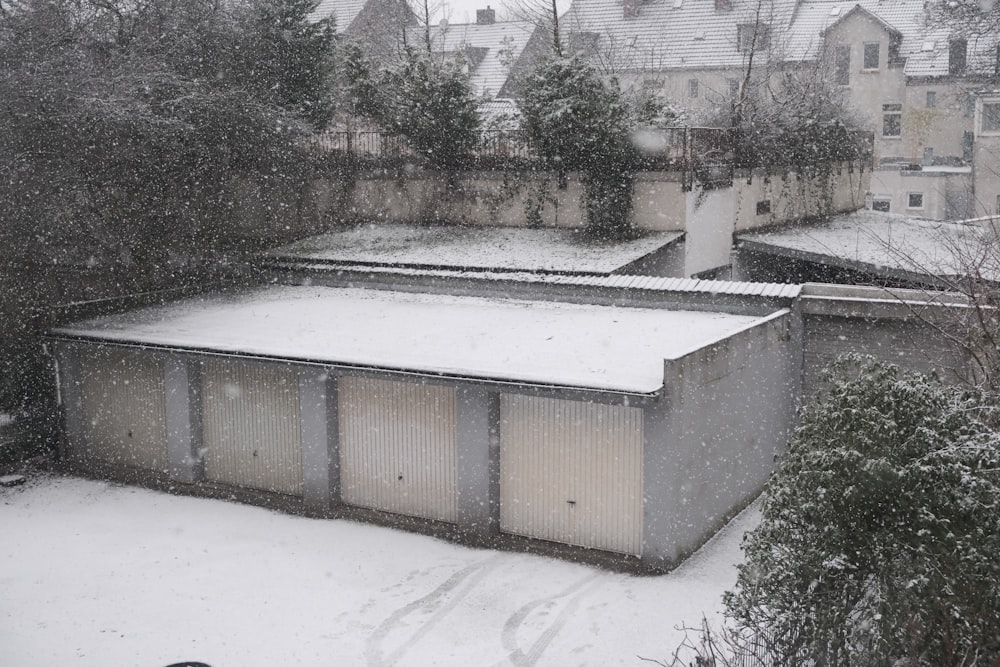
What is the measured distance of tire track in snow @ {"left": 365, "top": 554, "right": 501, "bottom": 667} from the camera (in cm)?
988

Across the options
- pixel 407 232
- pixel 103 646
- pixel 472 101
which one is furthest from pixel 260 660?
pixel 472 101

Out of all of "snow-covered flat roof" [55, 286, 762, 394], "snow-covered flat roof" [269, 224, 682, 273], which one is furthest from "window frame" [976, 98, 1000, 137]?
"snow-covered flat roof" [55, 286, 762, 394]

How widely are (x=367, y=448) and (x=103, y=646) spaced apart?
14.8 ft

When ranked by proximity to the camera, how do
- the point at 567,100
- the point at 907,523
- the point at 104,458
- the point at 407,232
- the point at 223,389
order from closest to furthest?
the point at 907,523 < the point at 223,389 < the point at 104,458 < the point at 567,100 < the point at 407,232

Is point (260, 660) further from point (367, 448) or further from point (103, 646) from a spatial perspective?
point (367, 448)

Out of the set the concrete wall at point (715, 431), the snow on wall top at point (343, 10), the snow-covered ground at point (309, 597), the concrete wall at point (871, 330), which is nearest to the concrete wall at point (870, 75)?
the snow on wall top at point (343, 10)

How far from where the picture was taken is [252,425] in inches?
570

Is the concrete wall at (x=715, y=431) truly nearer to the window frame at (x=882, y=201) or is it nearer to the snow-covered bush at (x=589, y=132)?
the snow-covered bush at (x=589, y=132)

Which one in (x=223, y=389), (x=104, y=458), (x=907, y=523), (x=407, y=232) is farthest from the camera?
(x=407, y=232)

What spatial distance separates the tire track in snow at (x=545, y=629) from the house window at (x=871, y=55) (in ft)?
98.1

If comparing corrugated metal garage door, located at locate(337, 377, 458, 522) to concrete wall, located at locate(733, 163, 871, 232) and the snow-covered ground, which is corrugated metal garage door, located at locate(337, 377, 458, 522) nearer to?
the snow-covered ground

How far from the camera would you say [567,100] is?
19.0 metres

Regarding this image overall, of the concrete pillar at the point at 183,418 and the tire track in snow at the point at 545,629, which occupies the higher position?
the concrete pillar at the point at 183,418

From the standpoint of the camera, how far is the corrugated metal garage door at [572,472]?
11.7 meters
